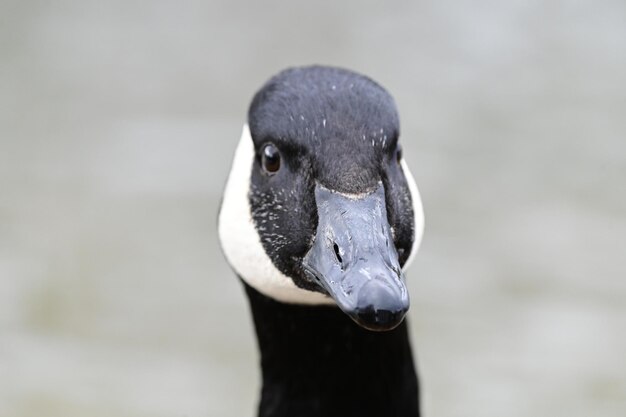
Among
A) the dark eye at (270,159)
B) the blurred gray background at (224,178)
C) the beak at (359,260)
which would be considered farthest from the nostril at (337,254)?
the blurred gray background at (224,178)

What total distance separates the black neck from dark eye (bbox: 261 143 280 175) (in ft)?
1.12

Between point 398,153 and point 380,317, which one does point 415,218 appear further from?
point 380,317

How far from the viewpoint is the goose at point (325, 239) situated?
2.62 m

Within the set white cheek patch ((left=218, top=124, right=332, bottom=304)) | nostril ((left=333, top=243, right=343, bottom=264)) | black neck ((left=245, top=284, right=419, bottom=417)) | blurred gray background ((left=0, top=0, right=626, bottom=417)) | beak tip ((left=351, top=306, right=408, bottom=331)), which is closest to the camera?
beak tip ((left=351, top=306, right=408, bottom=331))

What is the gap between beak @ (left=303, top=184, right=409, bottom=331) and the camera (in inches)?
94.7

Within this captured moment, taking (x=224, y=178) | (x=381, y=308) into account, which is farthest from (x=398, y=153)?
(x=224, y=178)

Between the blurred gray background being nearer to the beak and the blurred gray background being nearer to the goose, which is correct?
the goose

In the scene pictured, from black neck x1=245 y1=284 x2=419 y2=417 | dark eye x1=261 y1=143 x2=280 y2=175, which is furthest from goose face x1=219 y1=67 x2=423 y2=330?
black neck x1=245 y1=284 x2=419 y2=417

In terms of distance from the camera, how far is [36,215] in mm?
6676

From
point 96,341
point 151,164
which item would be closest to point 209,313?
point 96,341

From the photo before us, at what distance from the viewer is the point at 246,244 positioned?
3066 millimetres

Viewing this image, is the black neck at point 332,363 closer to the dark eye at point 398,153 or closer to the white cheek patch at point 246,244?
the white cheek patch at point 246,244

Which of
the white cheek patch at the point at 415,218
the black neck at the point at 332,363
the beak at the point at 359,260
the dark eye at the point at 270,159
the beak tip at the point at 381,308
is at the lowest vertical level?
the black neck at the point at 332,363

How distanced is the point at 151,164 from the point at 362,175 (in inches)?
168
